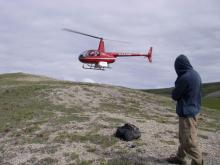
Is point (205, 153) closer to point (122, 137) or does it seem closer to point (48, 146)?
point (122, 137)

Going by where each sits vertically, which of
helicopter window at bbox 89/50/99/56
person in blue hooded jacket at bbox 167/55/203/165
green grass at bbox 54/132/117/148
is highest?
helicopter window at bbox 89/50/99/56

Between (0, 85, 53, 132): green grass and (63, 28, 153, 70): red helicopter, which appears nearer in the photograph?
(0, 85, 53, 132): green grass

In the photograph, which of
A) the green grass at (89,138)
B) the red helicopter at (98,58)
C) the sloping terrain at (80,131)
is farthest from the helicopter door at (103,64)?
the green grass at (89,138)

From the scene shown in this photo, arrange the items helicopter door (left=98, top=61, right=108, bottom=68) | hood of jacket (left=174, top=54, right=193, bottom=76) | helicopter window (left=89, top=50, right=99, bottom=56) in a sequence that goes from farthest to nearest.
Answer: helicopter door (left=98, top=61, right=108, bottom=68)
helicopter window (left=89, top=50, right=99, bottom=56)
hood of jacket (left=174, top=54, right=193, bottom=76)

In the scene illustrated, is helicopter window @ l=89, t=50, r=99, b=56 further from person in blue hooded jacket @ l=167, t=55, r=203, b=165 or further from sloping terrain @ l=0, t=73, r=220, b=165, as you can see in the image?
person in blue hooded jacket @ l=167, t=55, r=203, b=165

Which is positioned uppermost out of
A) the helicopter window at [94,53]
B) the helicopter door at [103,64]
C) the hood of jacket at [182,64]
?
the helicopter window at [94,53]

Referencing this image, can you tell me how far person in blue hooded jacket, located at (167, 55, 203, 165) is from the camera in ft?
52.7

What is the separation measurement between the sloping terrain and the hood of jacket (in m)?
3.89

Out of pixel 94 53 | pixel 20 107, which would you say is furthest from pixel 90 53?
pixel 20 107

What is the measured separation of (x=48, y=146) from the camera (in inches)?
843

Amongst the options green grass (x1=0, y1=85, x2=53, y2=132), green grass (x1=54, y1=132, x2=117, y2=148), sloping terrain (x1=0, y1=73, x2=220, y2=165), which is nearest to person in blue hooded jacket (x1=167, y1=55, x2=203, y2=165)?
sloping terrain (x1=0, y1=73, x2=220, y2=165)

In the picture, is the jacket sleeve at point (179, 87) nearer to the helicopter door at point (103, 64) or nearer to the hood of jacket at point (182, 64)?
the hood of jacket at point (182, 64)

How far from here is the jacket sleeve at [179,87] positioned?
1602cm

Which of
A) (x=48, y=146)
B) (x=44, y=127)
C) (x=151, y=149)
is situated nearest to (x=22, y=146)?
(x=48, y=146)
